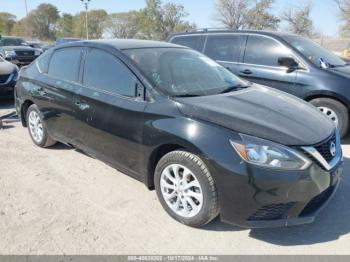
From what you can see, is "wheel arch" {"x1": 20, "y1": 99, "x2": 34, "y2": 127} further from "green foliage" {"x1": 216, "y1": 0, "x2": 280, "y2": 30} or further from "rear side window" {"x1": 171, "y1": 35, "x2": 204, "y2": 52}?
"green foliage" {"x1": 216, "y1": 0, "x2": 280, "y2": 30}

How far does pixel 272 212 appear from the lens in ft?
9.52

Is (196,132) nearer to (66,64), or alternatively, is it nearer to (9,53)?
(66,64)

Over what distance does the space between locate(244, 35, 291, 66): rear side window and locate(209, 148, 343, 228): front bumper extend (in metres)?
3.60

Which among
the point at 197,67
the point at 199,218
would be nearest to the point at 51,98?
the point at 197,67

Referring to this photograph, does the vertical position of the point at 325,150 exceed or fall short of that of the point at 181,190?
it exceeds it

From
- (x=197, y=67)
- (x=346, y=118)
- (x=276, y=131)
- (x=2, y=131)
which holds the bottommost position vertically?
(x=2, y=131)

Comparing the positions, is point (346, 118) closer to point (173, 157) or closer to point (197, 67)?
point (197, 67)

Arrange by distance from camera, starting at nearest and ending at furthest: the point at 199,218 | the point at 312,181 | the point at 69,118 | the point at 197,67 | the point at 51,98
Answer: the point at 312,181 < the point at 199,218 < the point at 197,67 < the point at 69,118 < the point at 51,98

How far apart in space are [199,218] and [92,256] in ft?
3.03

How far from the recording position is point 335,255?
9.48ft

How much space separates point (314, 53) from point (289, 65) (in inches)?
22.5

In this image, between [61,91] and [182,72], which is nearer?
[182,72]

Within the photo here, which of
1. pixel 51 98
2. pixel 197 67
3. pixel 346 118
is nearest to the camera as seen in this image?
pixel 197 67

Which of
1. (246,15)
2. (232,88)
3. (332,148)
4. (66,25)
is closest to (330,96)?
(232,88)
